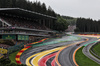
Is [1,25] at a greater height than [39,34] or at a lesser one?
greater

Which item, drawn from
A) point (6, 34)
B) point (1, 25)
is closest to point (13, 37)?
point (6, 34)

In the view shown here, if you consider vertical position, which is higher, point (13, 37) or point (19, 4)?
point (19, 4)

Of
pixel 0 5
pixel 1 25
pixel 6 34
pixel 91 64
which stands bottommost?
pixel 91 64

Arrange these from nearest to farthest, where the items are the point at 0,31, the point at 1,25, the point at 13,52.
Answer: the point at 13,52, the point at 0,31, the point at 1,25

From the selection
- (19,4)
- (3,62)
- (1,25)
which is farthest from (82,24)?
(3,62)

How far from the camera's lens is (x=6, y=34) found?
42.0 meters

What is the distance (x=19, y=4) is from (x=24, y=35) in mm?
34911

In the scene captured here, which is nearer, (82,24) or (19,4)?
(19,4)

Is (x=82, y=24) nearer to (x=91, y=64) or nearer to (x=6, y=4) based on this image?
(x=6, y=4)

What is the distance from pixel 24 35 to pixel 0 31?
29.1ft

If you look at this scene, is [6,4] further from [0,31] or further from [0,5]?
[0,31]

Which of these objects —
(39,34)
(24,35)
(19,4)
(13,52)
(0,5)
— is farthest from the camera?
(19,4)

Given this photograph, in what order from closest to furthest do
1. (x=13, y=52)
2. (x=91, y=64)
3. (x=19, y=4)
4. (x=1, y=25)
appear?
(x=91, y=64)
(x=13, y=52)
(x=1, y=25)
(x=19, y=4)

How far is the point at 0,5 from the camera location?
212 ft
